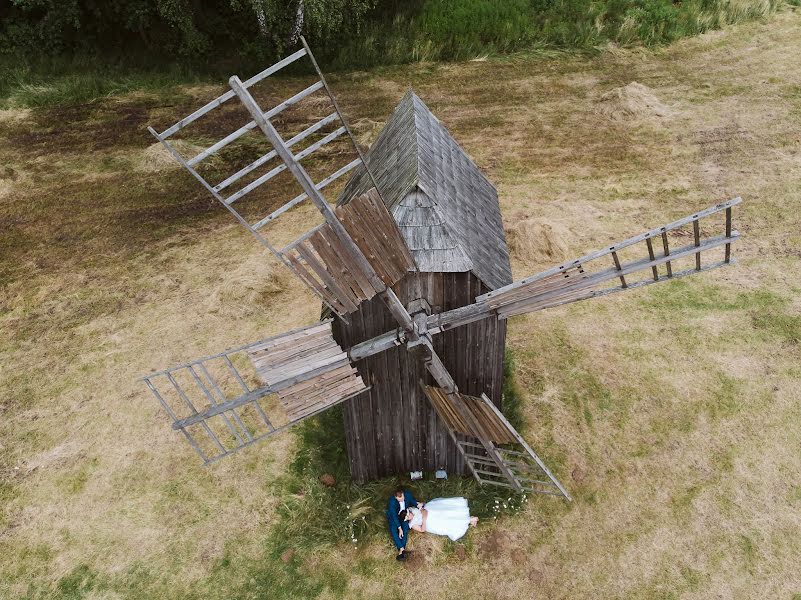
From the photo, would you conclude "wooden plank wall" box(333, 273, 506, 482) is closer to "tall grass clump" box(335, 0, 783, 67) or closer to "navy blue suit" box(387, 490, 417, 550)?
"navy blue suit" box(387, 490, 417, 550)

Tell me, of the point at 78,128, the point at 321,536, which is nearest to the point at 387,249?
the point at 321,536

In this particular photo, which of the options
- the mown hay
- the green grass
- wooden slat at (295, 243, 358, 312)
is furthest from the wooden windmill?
the green grass

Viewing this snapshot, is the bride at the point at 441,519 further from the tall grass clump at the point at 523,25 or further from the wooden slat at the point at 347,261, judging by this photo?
the tall grass clump at the point at 523,25

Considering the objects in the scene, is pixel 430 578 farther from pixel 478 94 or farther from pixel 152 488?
pixel 478 94

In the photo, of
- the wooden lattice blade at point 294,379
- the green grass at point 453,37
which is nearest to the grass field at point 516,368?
the green grass at point 453,37

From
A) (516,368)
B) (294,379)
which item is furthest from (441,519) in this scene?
(294,379)

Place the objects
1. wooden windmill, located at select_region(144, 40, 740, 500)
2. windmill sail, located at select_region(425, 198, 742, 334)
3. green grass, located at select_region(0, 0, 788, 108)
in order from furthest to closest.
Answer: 1. green grass, located at select_region(0, 0, 788, 108)
2. windmill sail, located at select_region(425, 198, 742, 334)
3. wooden windmill, located at select_region(144, 40, 740, 500)
